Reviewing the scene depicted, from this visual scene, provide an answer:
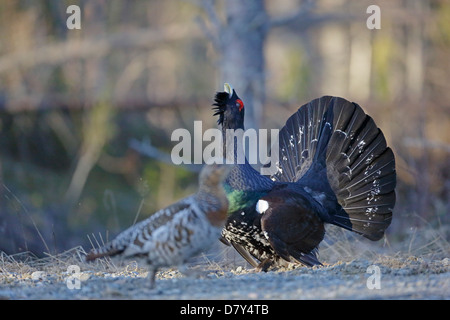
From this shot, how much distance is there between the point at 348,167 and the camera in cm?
666

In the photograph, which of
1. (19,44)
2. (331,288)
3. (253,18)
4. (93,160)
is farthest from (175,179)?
(331,288)

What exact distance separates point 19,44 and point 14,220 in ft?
16.9

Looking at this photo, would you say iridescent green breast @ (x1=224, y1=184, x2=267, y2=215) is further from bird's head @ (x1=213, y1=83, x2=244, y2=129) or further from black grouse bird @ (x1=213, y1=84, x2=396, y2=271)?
bird's head @ (x1=213, y1=83, x2=244, y2=129)

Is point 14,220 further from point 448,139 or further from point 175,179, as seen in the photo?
point 448,139

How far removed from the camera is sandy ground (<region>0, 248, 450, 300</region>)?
4.58m

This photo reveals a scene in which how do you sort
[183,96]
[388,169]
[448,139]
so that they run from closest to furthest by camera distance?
1. [388,169]
2. [448,139]
3. [183,96]

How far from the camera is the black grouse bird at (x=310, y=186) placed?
590 cm

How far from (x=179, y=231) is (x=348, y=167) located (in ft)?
8.67

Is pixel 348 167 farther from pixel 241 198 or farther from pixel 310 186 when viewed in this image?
pixel 241 198

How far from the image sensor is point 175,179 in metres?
15.1

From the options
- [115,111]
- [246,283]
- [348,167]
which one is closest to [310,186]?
[348,167]

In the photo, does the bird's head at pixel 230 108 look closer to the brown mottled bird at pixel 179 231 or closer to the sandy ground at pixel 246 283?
Answer: the sandy ground at pixel 246 283

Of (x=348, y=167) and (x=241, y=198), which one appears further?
(x=348, y=167)

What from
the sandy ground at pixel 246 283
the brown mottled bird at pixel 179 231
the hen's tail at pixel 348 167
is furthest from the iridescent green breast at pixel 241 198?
the brown mottled bird at pixel 179 231
